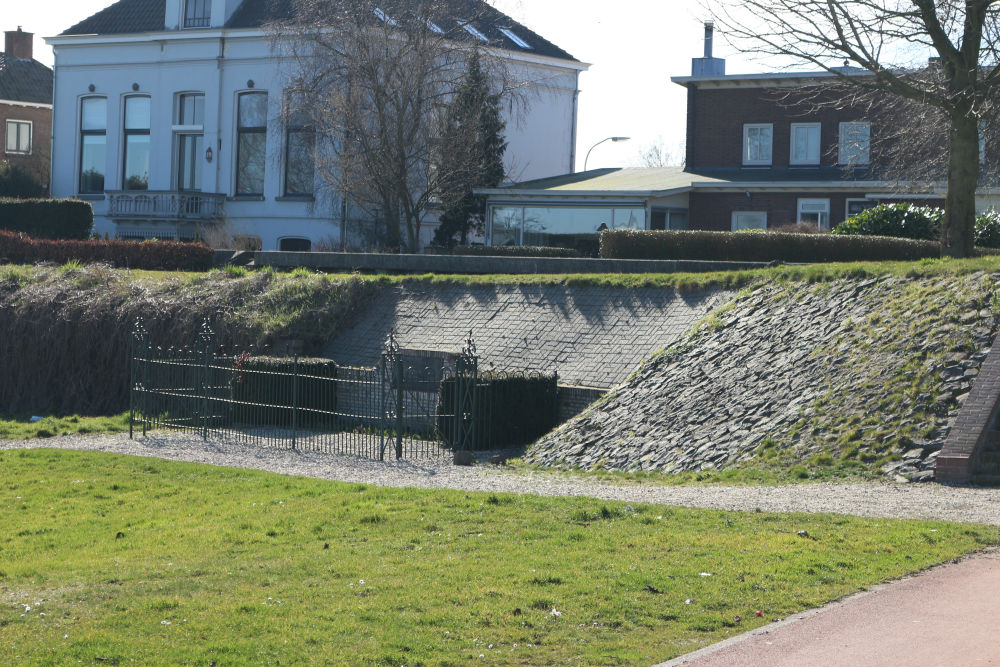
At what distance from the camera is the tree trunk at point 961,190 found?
2022cm

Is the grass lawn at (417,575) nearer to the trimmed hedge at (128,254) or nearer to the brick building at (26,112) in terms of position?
the trimmed hedge at (128,254)

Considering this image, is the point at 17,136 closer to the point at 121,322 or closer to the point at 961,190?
the point at 121,322

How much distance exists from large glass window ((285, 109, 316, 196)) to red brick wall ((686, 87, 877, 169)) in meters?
13.5

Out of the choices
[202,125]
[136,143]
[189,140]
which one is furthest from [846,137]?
[136,143]

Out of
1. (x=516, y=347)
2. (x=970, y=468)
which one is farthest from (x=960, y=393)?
(x=516, y=347)

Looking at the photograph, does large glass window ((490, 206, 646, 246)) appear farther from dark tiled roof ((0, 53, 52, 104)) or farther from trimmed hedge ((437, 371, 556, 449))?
dark tiled roof ((0, 53, 52, 104))

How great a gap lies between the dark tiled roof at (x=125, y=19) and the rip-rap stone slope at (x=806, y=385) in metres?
33.5

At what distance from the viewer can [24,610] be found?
858 cm

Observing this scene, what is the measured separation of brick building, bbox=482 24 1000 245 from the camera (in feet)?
116

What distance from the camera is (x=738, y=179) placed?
123 ft

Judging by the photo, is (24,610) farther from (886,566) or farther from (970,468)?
(970,468)

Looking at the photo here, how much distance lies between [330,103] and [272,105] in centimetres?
899

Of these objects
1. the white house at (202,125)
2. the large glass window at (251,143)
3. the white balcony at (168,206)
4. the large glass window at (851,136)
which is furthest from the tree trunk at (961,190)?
the white balcony at (168,206)

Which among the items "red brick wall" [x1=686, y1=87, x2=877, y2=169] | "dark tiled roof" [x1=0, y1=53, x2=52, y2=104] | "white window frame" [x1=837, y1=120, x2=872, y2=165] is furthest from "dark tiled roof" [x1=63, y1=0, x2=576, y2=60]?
"dark tiled roof" [x1=0, y1=53, x2=52, y2=104]
